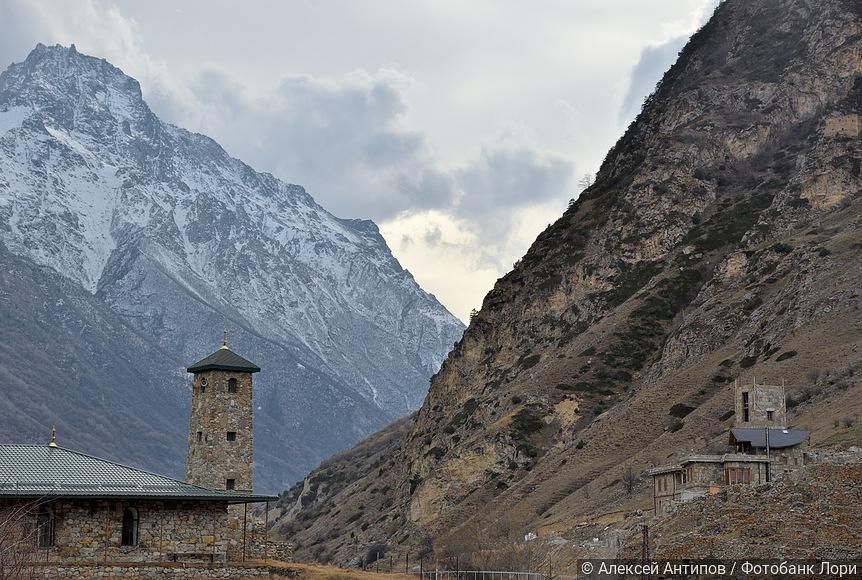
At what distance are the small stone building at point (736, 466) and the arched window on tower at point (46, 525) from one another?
23.7m

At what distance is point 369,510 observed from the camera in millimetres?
123812

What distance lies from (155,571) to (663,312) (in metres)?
68.9

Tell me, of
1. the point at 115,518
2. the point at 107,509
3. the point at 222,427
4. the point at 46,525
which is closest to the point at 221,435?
the point at 222,427

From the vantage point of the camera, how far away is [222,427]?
2352 inches

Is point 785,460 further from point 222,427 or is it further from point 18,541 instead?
point 18,541

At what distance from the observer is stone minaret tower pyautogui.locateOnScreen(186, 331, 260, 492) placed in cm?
5941

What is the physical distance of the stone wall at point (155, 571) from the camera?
50.5m

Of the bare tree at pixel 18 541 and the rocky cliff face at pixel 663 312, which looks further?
the rocky cliff face at pixel 663 312

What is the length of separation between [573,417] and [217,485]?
50126mm

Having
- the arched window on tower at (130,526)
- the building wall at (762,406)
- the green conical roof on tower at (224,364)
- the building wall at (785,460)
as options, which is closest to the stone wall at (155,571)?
the arched window on tower at (130,526)

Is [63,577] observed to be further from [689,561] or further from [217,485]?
[689,561]

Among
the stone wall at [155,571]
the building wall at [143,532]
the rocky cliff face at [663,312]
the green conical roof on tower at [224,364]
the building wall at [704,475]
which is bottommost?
the stone wall at [155,571]

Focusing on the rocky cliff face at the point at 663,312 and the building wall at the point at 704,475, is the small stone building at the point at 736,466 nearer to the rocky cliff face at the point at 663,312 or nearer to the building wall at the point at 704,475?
the building wall at the point at 704,475

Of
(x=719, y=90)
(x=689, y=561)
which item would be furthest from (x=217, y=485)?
(x=719, y=90)
